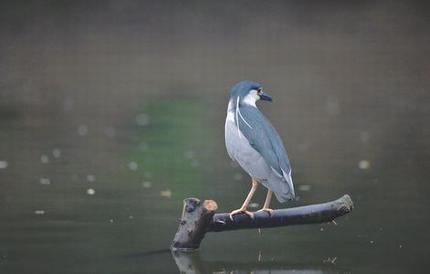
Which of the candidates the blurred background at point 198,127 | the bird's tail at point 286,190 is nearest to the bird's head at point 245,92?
the bird's tail at point 286,190

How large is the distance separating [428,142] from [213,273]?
4.93 metres

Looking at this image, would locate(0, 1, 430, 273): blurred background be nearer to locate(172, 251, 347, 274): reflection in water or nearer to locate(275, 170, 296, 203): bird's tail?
locate(172, 251, 347, 274): reflection in water

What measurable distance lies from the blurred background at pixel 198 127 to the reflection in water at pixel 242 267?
0.02 meters

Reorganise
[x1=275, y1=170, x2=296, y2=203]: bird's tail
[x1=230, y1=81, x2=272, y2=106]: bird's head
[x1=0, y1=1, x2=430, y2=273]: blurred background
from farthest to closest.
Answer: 1. [x1=0, y1=1, x2=430, y2=273]: blurred background
2. [x1=230, y1=81, x2=272, y2=106]: bird's head
3. [x1=275, y1=170, x2=296, y2=203]: bird's tail

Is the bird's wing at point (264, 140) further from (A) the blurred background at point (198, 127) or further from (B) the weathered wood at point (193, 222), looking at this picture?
(A) the blurred background at point (198, 127)

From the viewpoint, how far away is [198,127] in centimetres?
1059

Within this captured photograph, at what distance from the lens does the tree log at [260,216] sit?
5305mm

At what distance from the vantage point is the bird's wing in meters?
5.27

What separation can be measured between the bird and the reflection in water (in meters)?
0.22

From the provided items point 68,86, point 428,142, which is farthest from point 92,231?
point 68,86

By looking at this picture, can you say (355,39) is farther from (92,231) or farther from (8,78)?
(92,231)

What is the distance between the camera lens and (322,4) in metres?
17.8

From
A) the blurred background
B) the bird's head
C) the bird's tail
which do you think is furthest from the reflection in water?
the bird's head

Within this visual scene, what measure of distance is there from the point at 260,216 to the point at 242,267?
0.79 feet
